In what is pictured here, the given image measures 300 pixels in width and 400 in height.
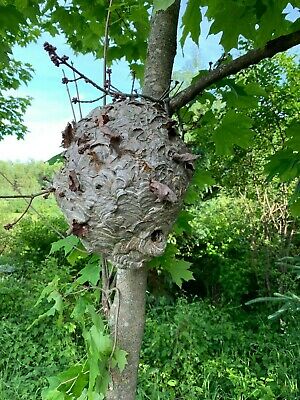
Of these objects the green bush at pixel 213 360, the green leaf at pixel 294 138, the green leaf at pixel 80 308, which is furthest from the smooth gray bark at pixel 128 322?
the green bush at pixel 213 360

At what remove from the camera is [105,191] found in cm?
66

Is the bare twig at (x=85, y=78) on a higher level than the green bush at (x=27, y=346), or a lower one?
higher

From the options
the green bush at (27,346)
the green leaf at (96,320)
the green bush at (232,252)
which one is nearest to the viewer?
the green leaf at (96,320)

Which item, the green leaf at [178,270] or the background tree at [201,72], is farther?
the green leaf at [178,270]

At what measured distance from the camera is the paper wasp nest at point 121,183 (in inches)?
25.9

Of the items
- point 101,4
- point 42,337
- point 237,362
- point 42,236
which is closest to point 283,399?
point 237,362

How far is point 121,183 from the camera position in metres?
→ 0.65

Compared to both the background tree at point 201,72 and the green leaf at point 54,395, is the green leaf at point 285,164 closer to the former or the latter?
the background tree at point 201,72

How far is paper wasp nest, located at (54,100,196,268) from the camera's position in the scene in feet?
2.16

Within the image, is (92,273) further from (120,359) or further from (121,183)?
(121,183)

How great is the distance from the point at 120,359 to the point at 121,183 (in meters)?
0.28

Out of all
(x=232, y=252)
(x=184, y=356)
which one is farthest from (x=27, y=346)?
(x=232, y=252)

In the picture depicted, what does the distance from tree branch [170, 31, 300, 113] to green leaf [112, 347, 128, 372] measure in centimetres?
37

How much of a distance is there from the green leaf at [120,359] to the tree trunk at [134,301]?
0.08 feet
